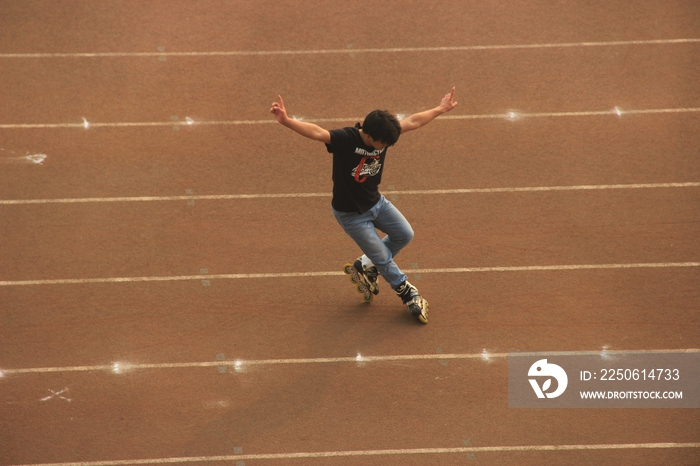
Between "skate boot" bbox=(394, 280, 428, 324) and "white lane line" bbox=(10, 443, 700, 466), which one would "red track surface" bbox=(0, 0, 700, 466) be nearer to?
"white lane line" bbox=(10, 443, 700, 466)

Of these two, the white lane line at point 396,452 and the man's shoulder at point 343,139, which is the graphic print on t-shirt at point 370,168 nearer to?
the man's shoulder at point 343,139

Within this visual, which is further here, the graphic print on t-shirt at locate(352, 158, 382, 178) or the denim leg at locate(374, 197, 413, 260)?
the denim leg at locate(374, 197, 413, 260)

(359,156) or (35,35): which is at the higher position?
(35,35)

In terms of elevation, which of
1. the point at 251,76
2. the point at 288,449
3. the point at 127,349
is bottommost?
the point at 288,449

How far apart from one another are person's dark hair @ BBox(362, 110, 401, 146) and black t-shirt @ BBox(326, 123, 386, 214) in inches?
6.6

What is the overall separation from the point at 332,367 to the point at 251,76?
376cm

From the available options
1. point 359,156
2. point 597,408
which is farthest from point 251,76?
point 597,408

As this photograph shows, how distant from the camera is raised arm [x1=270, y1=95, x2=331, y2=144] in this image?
5.04m

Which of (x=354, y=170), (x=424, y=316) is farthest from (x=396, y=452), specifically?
(x=354, y=170)

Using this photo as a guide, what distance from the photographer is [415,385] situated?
224 inches

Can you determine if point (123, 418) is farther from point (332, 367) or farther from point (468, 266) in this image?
point (468, 266)

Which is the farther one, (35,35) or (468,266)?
(35,35)

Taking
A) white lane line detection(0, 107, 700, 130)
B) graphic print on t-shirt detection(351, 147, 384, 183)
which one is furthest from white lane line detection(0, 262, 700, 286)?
white lane line detection(0, 107, 700, 130)

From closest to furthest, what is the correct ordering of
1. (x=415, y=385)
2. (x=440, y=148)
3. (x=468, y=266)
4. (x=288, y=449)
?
(x=288, y=449), (x=415, y=385), (x=468, y=266), (x=440, y=148)
